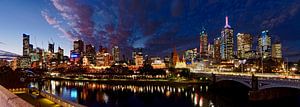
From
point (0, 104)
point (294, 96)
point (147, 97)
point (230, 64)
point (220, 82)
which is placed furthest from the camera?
point (230, 64)

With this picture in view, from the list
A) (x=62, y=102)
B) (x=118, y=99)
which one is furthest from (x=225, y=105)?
(x=62, y=102)

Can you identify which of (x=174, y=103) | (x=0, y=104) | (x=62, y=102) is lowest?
(x=174, y=103)

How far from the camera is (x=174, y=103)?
6206 cm

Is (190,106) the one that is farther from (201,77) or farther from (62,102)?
(201,77)

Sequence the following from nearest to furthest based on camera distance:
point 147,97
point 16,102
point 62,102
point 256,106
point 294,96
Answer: point 16,102, point 62,102, point 256,106, point 294,96, point 147,97

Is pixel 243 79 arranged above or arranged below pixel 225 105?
above

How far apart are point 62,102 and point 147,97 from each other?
39737 mm

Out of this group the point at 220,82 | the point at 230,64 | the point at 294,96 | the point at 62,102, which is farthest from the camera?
the point at 230,64

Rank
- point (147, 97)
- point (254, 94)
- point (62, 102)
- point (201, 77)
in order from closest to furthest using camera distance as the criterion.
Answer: point (62, 102)
point (254, 94)
point (147, 97)
point (201, 77)

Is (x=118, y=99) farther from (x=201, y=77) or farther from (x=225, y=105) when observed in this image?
(x=201, y=77)

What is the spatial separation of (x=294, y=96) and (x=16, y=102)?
70.2 m

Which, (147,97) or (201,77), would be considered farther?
(201,77)

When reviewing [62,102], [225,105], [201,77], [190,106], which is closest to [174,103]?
[190,106]

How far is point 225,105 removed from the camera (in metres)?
57.8
